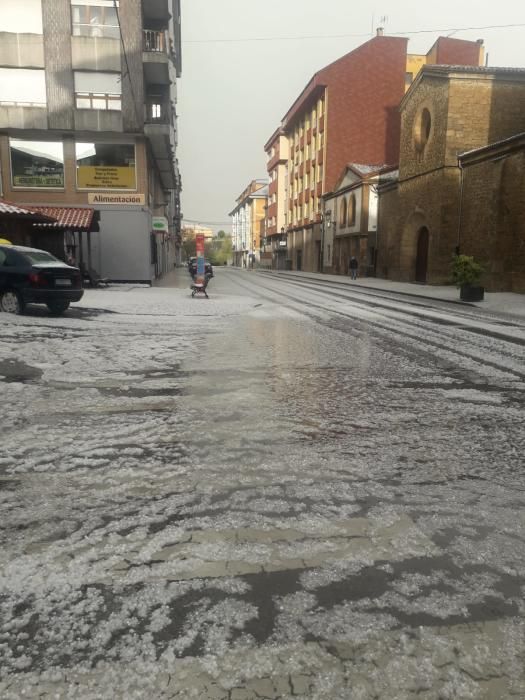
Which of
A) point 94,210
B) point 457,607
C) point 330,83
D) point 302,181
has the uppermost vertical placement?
point 330,83

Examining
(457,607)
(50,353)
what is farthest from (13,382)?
(457,607)

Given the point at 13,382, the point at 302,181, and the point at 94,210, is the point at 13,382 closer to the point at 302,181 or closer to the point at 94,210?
the point at 94,210

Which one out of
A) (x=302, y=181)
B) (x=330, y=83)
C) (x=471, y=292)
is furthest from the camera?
(x=302, y=181)

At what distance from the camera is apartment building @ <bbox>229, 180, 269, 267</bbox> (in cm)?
9694

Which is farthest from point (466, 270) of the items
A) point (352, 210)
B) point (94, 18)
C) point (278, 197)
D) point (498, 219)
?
point (278, 197)

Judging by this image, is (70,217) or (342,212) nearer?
(70,217)

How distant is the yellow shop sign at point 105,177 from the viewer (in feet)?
78.8

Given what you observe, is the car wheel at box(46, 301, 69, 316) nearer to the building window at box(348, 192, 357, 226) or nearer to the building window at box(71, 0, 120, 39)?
the building window at box(71, 0, 120, 39)

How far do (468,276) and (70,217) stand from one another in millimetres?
15915

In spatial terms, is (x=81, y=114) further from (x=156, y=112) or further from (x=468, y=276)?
(x=468, y=276)

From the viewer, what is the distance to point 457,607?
2.11 metres

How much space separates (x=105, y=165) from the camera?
2409 centimetres

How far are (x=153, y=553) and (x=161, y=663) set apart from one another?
2.27 feet

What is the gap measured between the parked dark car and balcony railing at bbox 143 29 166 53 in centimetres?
1692
